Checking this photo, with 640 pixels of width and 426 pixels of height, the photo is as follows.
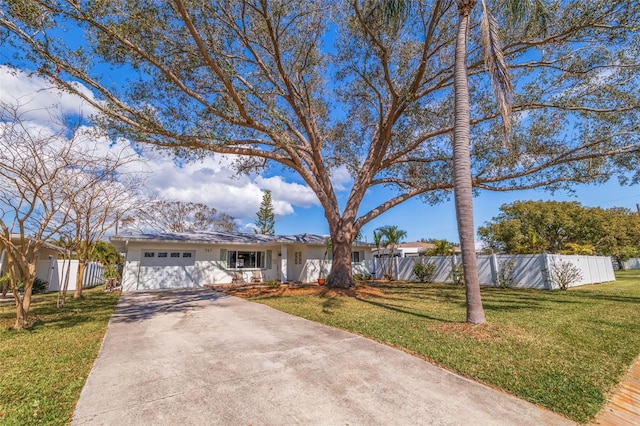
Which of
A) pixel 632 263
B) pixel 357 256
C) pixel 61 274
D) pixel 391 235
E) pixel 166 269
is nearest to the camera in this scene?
pixel 61 274

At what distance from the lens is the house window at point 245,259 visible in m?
17.7

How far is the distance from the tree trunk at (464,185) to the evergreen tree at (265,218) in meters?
35.1

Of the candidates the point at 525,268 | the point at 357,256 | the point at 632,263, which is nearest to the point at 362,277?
the point at 357,256

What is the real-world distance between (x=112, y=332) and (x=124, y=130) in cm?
510

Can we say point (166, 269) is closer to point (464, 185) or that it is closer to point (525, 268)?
point (464, 185)

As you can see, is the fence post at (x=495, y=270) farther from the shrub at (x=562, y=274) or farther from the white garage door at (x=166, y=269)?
the white garage door at (x=166, y=269)

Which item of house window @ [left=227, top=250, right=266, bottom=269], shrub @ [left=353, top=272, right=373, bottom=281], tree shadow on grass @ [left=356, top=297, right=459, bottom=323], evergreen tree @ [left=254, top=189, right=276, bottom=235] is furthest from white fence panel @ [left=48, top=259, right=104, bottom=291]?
evergreen tree @ [left=254, top=189, right=276, bottom=235]

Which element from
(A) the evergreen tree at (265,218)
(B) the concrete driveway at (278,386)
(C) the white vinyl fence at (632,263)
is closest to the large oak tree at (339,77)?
(B) the concrete driveway at (278,386)

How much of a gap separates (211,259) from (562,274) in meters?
17.6

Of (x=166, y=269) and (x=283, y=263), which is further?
(x=283, y=263)

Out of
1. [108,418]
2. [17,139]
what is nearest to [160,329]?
[108,418]

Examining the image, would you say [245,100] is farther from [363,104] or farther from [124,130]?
[363,104]

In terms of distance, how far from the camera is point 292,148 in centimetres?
1145

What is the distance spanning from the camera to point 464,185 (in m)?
6.25
